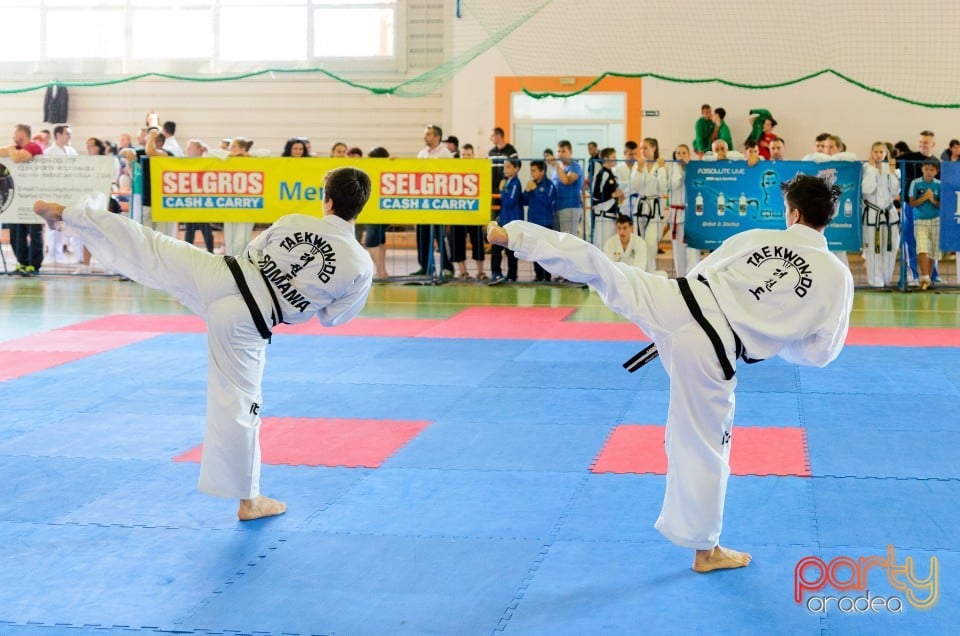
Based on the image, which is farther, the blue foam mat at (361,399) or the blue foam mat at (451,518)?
the blue foam mat at (361,399)

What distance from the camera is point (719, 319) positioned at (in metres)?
4.67

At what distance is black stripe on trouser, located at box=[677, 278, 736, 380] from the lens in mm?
4637

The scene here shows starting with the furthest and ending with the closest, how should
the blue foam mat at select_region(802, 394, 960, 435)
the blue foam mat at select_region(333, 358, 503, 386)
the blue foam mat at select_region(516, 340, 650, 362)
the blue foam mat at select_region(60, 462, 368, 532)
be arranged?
1. the blue foam mat at select_region(516, 340, 650, 362)
2. the blue foam mat at select_region(333, 358, 503, 386)
3. the blue foam mat at select_region(802, 394, 960, 435)
4. the blue foam mat at select_region(60, 462, 368, 532)

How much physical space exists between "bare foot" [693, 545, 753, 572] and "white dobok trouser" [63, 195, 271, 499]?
2145 mm

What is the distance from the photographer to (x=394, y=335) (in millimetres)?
11398

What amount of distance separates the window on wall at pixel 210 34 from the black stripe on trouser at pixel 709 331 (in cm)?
1782

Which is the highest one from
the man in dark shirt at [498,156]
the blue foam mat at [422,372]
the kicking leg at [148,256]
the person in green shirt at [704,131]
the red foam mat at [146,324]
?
the person in green shirt at [704,131]

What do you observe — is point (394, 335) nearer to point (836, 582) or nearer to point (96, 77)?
point (836, 582)

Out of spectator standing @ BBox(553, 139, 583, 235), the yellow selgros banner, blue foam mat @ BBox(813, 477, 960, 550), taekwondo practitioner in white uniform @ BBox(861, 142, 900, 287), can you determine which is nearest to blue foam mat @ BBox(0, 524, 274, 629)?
blue foam mat @ BBox(813, 477, 960, 550)

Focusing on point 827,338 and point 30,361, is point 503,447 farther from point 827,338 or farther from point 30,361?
point 30,361

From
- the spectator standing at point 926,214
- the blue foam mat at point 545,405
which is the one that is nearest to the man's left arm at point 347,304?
the blue foam mat at point 545,405

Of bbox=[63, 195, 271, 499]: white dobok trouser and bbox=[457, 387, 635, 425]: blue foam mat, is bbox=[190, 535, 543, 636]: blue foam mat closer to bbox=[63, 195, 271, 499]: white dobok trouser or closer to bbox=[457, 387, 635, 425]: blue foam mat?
bbox=[63, 195, 271, 499]: white dobok trouser

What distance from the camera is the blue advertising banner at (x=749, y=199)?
14.4 m

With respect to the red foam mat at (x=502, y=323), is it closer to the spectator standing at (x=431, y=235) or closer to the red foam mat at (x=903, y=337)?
the spectator standing at (x=431, y=235)
